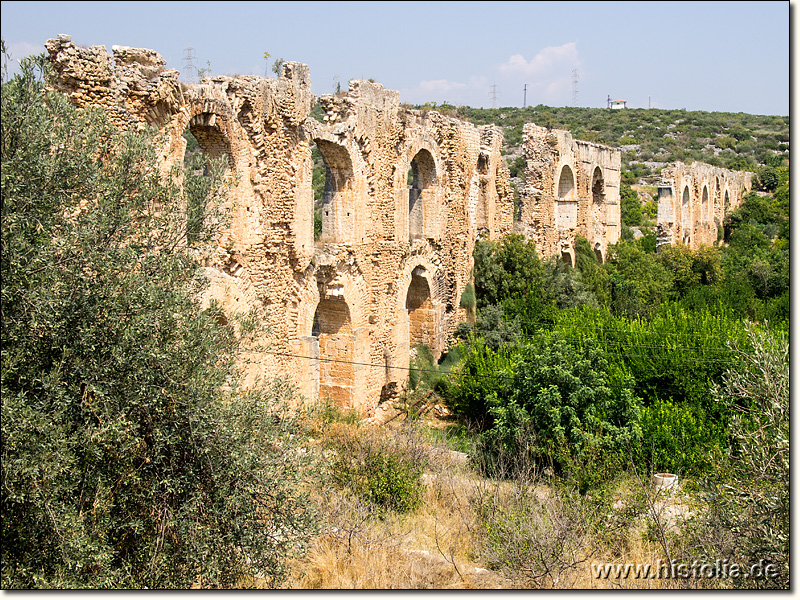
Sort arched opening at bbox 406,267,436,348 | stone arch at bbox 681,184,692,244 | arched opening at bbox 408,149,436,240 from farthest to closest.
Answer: stone arch at bbox 681,184,692,244, arched opening at bbox 406,267,436,348, arched opening at bbox 408,149,436,240

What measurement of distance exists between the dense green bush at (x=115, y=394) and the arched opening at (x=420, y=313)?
11.3m

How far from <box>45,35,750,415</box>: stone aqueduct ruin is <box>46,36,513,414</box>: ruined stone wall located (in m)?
0.03

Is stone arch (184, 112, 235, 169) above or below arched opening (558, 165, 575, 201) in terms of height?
below

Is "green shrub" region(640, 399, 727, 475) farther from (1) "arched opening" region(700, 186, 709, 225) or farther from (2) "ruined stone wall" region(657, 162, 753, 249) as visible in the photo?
(1) "arched opening" region(700, 186, 709, 225)

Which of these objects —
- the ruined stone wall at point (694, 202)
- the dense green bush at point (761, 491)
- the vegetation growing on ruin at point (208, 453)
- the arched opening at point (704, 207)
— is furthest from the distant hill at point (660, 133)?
the dense green bush at point (761, 491)

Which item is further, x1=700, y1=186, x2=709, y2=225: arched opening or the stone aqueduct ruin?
x1=700, y1=186, x2=709, y2=225: arched opening

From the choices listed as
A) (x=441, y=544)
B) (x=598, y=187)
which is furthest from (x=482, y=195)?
(x=441, y=544)

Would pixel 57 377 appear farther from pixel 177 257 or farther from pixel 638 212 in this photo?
pixel 638 212

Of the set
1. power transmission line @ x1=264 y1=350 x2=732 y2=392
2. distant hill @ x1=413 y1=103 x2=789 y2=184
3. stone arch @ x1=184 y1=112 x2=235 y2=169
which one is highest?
distant hill @ x1=413 y1=103 x2=789 y2=184

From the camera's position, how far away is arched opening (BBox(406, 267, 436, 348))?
18.3 metres

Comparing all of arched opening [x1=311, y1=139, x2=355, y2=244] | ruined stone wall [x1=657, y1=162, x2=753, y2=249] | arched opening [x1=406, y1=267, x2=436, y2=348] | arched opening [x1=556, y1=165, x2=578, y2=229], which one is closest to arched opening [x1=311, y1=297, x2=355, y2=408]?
arched opening [x1=311, y1=139, x2=355, y2=244]

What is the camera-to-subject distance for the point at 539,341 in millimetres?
14898

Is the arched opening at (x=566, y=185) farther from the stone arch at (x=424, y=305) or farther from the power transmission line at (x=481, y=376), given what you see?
the power transmission line at (x=481, y=376)

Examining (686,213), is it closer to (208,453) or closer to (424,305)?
(424,305)
